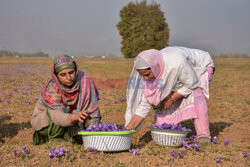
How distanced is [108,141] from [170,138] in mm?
926

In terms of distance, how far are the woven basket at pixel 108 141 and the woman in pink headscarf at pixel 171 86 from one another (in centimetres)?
77

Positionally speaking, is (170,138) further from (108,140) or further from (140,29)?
(140,29)

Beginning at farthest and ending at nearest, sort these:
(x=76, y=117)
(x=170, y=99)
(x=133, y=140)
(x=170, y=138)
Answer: (x=133, y=140) < (x=170, y=99) < (x=170, y=138) < (x=76, y=117)

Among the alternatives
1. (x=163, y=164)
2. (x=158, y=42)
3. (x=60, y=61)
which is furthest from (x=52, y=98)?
(x=158, y=42)

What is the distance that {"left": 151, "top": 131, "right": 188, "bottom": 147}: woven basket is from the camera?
3.61 metres

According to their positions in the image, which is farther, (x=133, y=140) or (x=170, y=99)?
(x=133, y=140)

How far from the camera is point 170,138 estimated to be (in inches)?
143

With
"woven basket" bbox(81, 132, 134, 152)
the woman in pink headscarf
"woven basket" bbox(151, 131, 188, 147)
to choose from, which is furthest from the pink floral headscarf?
"woven basket" bbox(81, 132, 134, 152)

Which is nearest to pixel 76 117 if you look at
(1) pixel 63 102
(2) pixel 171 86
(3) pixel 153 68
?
(1) pixel 63 102

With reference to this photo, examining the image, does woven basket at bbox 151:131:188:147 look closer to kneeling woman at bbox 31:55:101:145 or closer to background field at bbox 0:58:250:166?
background field at bbox 0:58:250:166

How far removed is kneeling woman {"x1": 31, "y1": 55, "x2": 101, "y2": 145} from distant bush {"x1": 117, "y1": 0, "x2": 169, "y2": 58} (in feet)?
95.1

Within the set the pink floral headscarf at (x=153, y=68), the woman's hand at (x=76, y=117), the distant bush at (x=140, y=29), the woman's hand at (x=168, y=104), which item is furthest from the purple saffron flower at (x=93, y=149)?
the distant bush at (x=140, y=29)

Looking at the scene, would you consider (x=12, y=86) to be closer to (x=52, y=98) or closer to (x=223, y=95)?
(x=52, y=98)

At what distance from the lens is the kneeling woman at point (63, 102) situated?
3645 mm
